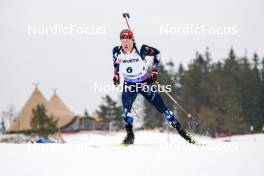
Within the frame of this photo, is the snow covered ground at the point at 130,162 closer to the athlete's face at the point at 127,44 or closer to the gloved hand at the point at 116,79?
the gloved hand at the point at 116,79

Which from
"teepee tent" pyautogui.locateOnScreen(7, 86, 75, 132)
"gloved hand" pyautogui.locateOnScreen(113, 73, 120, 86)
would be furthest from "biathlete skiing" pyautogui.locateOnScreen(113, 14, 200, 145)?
"teepee tent" pyautogui.locateOnScreen(7, 86, 75, 132)

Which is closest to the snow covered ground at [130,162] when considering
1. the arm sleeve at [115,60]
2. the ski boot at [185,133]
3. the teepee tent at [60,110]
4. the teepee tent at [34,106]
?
the ski boot at [185,133]

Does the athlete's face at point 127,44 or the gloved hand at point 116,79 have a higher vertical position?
the athlete's face at point 127,44

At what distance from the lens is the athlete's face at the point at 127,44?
27.7 ft

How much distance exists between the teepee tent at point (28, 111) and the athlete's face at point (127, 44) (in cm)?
4361

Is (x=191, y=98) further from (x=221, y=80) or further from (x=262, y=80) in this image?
(x=262, y=80)

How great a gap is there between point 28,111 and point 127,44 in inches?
1769

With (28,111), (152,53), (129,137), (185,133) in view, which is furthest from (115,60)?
(28,111)

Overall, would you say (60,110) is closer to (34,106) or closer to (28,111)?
(34,106)

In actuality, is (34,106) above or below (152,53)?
above

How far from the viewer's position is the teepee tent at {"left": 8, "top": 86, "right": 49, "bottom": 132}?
167ft

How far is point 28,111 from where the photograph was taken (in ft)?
169

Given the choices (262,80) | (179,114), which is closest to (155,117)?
(179,114)

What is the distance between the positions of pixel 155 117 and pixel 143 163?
2220 inches
